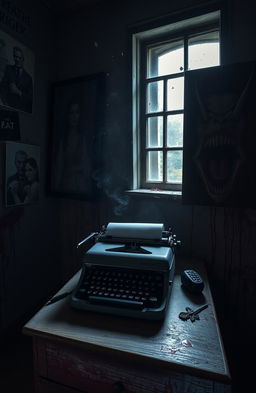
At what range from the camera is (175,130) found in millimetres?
1577

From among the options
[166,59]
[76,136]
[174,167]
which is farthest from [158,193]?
[166,59]

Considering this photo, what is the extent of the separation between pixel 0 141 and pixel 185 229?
4.07 feet

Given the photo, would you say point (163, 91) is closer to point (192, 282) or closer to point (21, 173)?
point (21, 173)

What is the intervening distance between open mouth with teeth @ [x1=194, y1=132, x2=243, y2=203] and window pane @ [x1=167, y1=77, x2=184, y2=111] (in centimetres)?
38

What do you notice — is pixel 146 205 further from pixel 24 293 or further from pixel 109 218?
pixel 24 293

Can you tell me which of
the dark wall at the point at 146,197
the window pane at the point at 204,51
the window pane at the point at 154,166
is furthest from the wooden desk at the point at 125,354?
the window pane at the point at 204,51

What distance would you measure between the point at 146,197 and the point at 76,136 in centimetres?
69

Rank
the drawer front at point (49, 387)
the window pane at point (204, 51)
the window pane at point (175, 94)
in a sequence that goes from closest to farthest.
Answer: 1. the drawer front at point (49, 387)
2. the window pane at point (204, 51)
3. the window pane at point (175, 94)

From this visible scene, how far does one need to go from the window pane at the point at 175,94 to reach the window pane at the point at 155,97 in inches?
2.2

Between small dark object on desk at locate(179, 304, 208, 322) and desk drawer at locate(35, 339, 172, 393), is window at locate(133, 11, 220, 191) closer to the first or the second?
small dark object on desk at locate(179, 304, 208, 322)

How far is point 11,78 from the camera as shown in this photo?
4.93ft

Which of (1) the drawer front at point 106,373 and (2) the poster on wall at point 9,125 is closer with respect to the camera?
(1) the drawer front at point 106,373

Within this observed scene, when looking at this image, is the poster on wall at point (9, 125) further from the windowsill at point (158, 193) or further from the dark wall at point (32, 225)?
the windowsill at point (158, 193)

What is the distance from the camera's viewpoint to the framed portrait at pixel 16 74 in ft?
4.76
